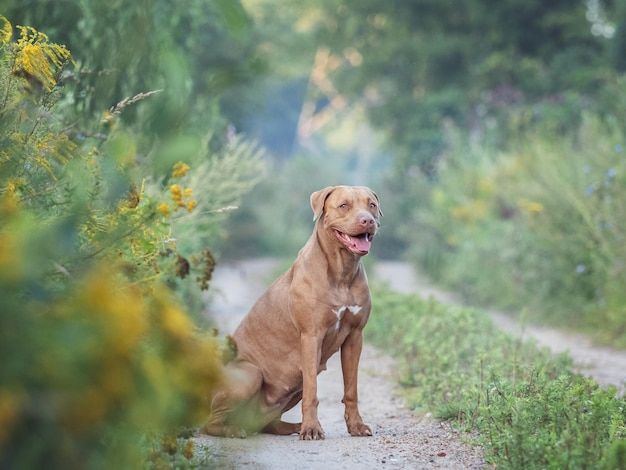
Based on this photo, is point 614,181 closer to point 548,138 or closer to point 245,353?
point 548,138

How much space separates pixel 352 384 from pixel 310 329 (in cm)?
45

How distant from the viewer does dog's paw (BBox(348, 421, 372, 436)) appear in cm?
549

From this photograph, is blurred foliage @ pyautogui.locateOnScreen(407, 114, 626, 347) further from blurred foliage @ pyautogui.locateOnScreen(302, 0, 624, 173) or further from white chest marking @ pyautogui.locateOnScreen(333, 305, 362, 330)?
blurred foliage @ pyautogui.locateOnScreen(302, 0, 624, 173)

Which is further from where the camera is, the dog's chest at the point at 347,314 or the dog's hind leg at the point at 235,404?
the dog's hind leg at the point at 235,404

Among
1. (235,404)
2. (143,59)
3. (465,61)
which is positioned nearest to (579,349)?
(235,404)

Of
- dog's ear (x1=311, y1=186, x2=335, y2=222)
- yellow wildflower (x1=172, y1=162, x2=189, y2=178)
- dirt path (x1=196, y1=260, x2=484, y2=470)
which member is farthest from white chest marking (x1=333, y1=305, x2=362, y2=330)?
yellow wildflower (x1=172, y1=162, x2=189, y2=178)

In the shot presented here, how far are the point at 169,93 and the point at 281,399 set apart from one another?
320 centimetres

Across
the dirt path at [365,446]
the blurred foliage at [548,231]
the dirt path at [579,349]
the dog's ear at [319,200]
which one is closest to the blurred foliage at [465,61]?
the blurred foliage at [548,231]

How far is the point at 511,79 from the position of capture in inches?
965

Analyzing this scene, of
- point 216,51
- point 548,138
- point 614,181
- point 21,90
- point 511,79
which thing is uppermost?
point 511,79

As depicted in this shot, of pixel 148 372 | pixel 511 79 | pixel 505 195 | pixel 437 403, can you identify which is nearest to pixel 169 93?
pixel 148 372

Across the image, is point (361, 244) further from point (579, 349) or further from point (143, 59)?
point (579, 349)

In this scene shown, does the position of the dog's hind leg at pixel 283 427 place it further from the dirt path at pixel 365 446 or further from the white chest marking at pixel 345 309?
the white chest marking at pixel 345 309

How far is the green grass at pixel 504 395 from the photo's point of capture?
4105mm
